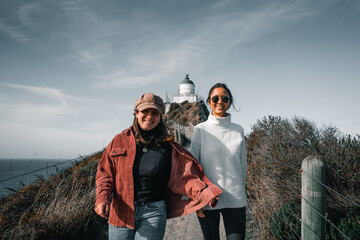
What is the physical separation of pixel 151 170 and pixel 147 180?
0.09 metres

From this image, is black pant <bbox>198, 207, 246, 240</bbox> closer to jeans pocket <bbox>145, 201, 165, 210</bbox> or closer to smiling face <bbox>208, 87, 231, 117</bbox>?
jeans pocket <bbox>145, 201, 165, 210</bbox>

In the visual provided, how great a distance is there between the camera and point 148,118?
1971 mm

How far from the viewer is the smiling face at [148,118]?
1.98m

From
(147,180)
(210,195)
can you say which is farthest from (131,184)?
(210,195)

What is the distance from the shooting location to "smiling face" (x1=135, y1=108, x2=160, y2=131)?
6.49 feet

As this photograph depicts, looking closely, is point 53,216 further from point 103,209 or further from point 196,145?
point 196,145

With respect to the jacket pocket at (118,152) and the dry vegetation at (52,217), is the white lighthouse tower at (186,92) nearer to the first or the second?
the dry vegetation at (52,217)

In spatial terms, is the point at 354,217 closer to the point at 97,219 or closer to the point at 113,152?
the point at 113,152

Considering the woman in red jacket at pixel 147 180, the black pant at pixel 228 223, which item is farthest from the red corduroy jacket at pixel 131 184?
the black pant at pixel 228 223

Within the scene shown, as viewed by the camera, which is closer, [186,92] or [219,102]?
[219,102]

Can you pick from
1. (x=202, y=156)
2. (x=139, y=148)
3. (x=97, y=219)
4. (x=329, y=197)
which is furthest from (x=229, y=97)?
(x=97, y=219)

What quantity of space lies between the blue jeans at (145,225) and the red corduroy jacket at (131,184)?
51 mm

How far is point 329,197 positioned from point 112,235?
8.83 ft

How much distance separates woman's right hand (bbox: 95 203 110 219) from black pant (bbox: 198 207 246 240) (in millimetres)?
881
